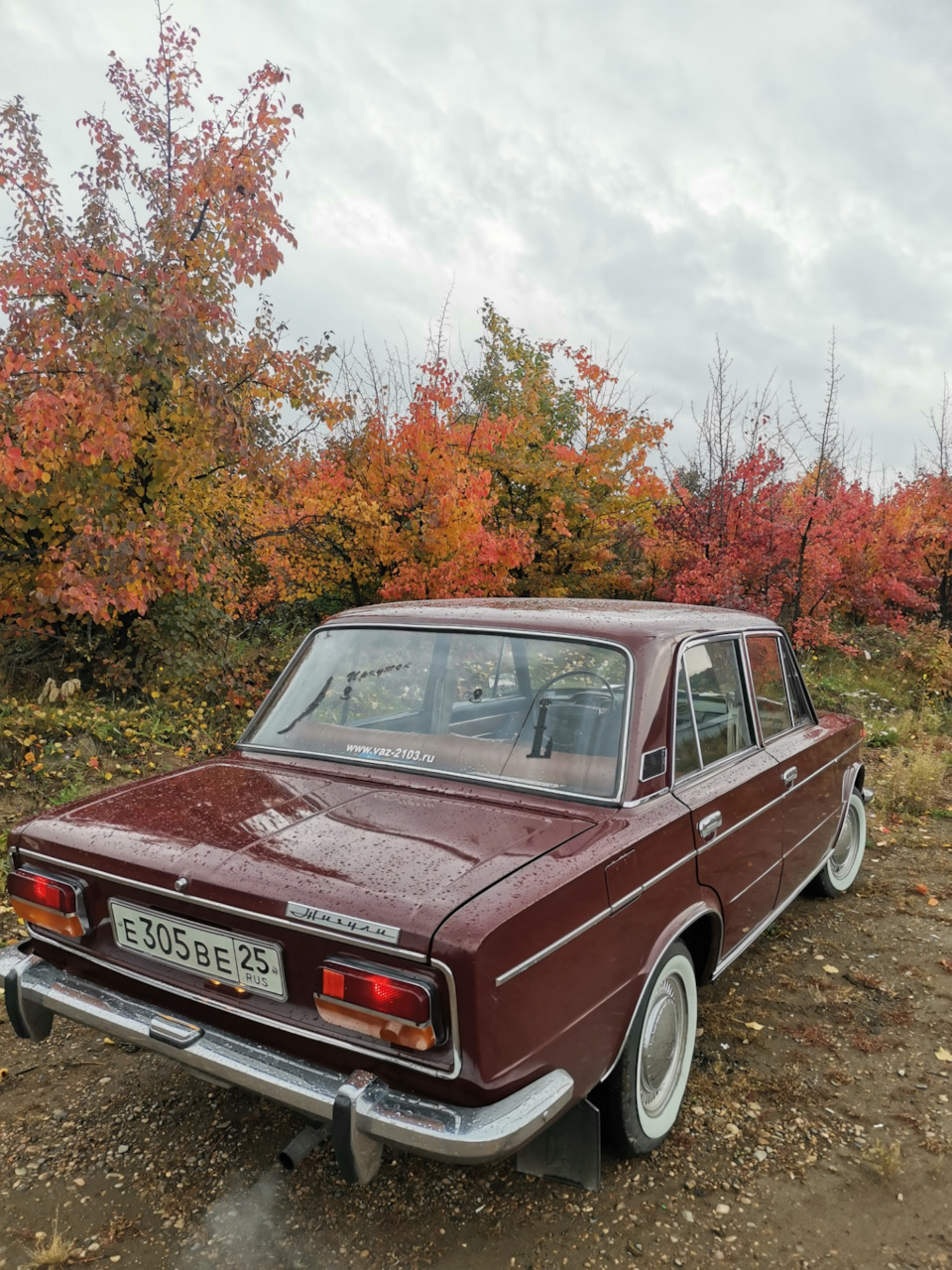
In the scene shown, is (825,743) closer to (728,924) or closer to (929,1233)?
(728,924)

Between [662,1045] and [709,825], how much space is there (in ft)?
2.44

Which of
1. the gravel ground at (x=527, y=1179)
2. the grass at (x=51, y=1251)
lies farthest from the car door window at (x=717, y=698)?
the grass at (x=51, y=1251)

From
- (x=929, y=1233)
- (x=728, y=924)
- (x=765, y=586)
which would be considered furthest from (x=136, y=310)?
(x=765, y=586)

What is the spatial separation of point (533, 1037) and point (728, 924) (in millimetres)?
1357

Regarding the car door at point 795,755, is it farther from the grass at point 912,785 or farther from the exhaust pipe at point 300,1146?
the grass at point 912,785

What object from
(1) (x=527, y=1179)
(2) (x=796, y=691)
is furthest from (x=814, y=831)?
(1) (x=527, y=1179)

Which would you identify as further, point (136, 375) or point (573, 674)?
point (136, 375)

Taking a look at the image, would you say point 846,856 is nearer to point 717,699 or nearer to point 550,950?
point 717,699

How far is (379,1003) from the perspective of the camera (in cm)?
188

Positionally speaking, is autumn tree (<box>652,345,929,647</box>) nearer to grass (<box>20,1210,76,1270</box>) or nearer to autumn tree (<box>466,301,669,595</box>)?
autumn tree (<box>466,301,669,595</box>)

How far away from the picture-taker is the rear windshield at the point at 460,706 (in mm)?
2631

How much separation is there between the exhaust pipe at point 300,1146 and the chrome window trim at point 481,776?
1070 mm

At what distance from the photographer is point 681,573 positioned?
1146 cm

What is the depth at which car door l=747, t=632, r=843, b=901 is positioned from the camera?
143 inches
